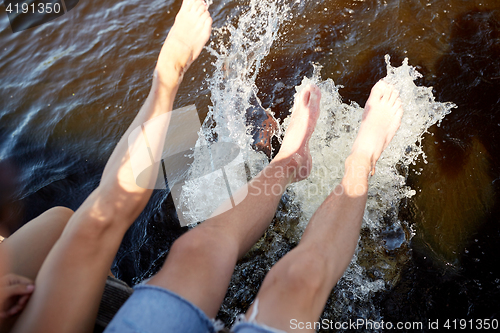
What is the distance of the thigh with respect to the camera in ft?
4.30

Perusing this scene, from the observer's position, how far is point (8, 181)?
2.73 m

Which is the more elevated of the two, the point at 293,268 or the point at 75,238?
the point at 75,238

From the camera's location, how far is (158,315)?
98 cm

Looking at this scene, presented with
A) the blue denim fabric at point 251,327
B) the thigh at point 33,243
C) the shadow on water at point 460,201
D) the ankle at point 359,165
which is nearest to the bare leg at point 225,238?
the blue denim fabric at point 251,327

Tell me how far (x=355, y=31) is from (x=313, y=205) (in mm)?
1550

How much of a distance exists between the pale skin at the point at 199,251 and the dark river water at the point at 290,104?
0.49 metres

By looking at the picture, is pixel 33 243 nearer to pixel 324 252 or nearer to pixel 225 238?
pixel 225 238

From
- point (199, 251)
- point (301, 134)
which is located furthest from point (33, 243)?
point (301, 134)

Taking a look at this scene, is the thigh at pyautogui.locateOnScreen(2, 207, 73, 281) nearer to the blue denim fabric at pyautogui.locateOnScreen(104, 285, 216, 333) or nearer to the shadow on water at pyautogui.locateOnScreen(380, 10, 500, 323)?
the blue denim fabric at pyautogui.locateOnScreen(104, 285, 216, 333)

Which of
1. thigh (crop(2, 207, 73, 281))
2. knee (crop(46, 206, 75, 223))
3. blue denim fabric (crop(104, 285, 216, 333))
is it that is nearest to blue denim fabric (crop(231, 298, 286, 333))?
blue denim fabric (crop(104, 285, 216, 333))

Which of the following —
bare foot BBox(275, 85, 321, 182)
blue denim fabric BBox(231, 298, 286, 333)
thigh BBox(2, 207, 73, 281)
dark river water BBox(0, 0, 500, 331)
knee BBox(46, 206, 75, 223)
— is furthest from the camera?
bare foot BBox(275, 85, 321, 182)

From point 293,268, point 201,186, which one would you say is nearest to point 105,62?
point 201,186

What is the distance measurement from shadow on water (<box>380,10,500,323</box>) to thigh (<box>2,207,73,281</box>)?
5.12ft

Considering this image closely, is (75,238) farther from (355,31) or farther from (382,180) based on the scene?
(355,31)
